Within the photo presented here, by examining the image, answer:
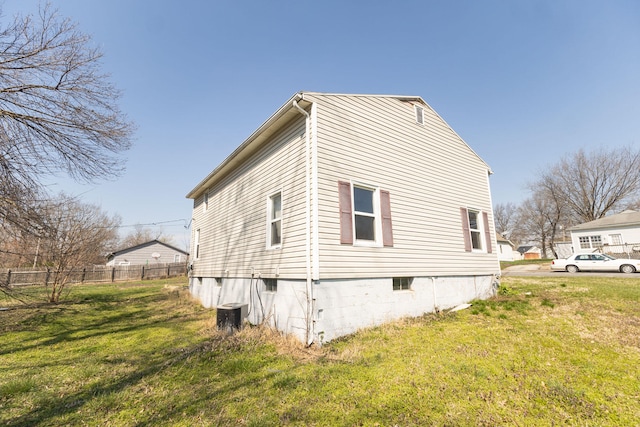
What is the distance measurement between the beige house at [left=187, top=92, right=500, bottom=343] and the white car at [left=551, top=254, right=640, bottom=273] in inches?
560

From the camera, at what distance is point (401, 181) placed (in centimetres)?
757

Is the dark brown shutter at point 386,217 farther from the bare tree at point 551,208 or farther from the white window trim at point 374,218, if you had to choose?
the bare tree at point 551,208

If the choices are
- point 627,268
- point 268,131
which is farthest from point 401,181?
point 627,268

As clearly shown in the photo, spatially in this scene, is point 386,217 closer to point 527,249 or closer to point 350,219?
point 350,219

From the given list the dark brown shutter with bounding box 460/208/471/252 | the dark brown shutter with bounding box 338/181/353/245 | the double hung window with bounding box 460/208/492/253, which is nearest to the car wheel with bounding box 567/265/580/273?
the double hung window with bounding box 460/208/492/253

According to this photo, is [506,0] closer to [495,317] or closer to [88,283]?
[495,317]

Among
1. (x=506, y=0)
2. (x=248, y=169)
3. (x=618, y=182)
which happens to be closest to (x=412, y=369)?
(x=248, y=169)

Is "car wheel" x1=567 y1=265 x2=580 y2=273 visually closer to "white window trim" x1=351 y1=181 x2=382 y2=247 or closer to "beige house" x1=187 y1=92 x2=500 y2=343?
"beige house" x1=187 y1=92 x2=500 y2=343

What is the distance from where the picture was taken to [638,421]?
2809mm

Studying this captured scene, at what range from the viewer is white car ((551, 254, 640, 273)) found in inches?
656

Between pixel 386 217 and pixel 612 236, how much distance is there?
107ft

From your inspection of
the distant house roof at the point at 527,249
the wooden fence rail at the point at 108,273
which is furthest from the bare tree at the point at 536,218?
the wooden fence rail at the point at 108,273

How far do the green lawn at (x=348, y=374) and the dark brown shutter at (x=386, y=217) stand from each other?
200 cm

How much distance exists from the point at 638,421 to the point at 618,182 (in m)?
46.9
